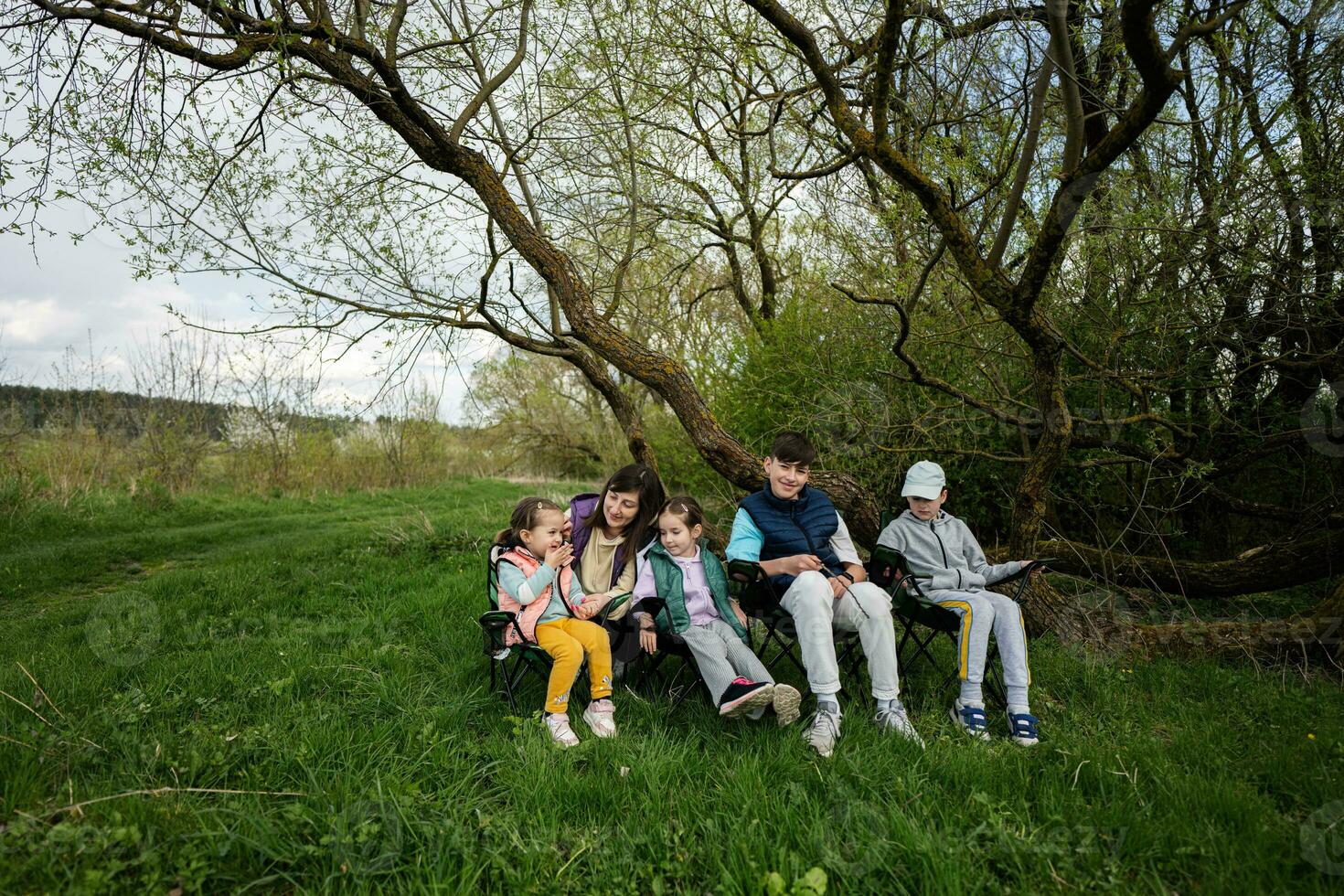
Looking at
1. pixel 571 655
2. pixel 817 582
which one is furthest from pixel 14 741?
pixel 817 582

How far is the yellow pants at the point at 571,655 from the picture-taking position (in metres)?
2.83

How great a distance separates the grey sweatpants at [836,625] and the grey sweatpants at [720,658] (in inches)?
9.0

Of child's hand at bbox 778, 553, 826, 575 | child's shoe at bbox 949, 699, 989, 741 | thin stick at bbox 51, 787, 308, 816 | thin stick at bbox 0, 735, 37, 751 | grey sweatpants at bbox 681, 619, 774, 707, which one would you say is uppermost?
child's hand at bbox 778, 553, 826, 575

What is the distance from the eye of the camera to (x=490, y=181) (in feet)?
15.9

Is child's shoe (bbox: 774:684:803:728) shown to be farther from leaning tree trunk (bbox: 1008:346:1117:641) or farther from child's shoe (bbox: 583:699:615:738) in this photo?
leaning tree trunk (bbox: 1008:346:1117:641)

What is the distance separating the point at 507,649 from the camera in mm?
2982

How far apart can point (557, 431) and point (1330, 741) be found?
15341 mm

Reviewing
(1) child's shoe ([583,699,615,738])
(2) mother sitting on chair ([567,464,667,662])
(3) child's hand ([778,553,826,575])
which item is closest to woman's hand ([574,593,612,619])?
(2) mother sitting on chair ([567,464,667,662])

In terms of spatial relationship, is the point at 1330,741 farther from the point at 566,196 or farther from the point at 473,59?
the point at 473,59

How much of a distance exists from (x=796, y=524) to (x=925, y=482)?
70 centimetres

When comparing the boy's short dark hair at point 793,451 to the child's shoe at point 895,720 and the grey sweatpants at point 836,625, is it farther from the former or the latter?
the child's shoe at point 895,720

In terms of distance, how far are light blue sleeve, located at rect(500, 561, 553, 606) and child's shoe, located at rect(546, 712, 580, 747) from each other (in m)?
0.51

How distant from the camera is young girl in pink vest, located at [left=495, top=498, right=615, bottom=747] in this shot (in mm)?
2832

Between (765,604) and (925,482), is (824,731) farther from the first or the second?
(925,482)
